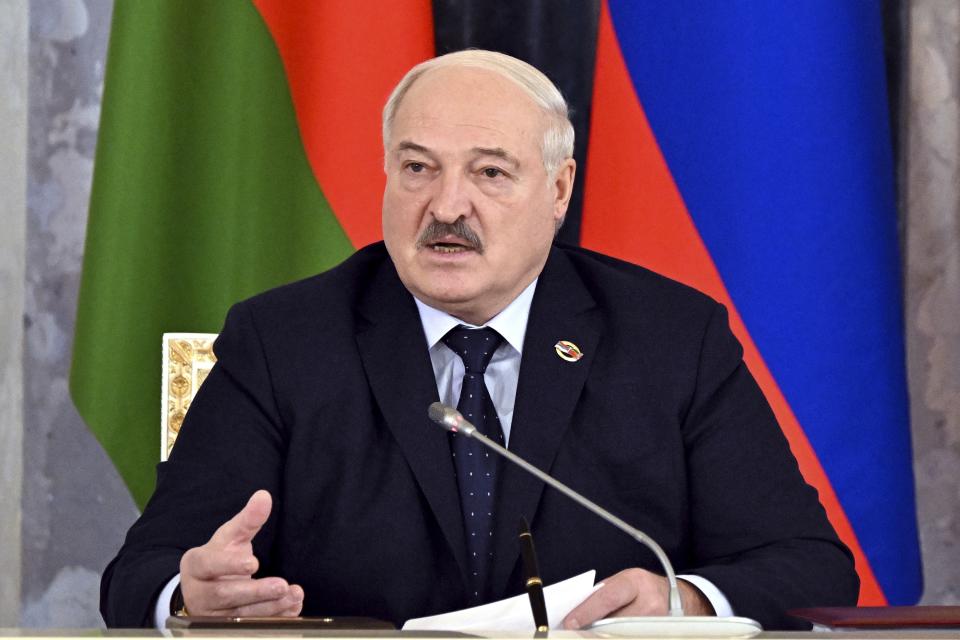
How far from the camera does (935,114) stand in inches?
132

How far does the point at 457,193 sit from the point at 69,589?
1625mm

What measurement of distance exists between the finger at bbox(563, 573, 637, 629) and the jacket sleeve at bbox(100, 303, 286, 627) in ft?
2.16

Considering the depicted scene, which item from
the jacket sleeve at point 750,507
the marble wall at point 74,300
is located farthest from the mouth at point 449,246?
the marble wall at point 74,300

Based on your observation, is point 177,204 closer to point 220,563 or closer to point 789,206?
point 789,206

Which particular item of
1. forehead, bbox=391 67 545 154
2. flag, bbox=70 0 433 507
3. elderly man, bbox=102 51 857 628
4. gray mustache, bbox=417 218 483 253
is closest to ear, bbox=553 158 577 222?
elderly man, bbox=102 51 857 628

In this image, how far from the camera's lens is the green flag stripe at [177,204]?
10.5ft

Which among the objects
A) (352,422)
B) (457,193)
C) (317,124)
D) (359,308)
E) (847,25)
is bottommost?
(352,422)

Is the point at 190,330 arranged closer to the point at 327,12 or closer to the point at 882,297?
the point at 327,12

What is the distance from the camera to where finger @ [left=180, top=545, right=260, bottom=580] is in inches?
68.7

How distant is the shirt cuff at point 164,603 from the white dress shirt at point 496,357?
1.98ft

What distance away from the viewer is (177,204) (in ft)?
10.8

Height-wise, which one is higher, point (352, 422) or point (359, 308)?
point (359, 308)

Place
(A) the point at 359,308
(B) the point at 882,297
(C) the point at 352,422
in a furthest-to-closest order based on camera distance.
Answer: (B) the point at 882,297 < (A) the point at 359,308 < (C) the point at 352,422

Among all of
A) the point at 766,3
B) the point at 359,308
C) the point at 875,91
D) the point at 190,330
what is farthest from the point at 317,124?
the point at 875,91
